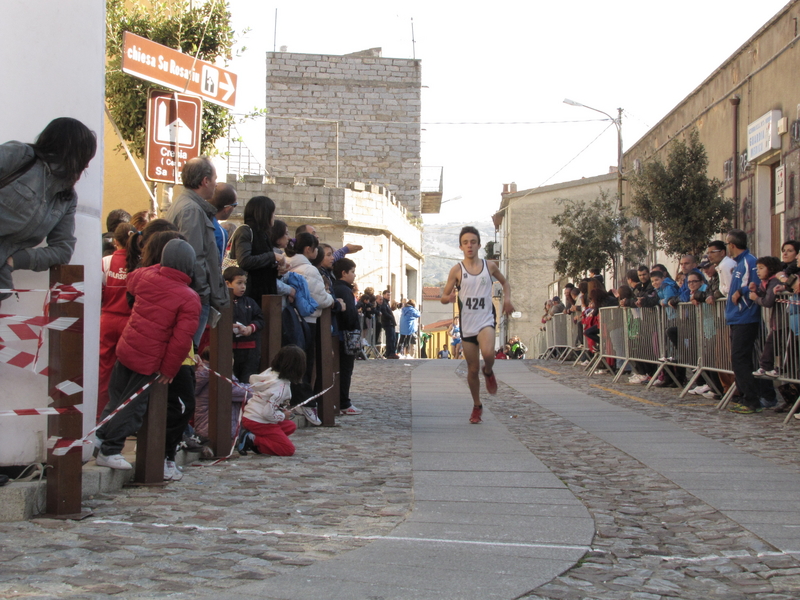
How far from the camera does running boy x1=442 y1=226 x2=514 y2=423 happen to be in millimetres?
8797

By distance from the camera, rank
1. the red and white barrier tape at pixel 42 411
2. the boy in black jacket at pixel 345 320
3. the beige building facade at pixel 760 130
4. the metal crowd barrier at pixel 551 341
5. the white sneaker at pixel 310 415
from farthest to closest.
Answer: the metal crowd barrier at pixel 551 341 < the beige building facade at pixel 760 130 < the boy in black jacket at pixel 345 320 < the white sneaker at pixel 310 415 < the red and white barrier tape at pixel 42 411

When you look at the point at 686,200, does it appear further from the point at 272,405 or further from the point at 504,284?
the point at 272,405

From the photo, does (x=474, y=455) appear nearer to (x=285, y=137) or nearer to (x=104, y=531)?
(x=104, y=531)

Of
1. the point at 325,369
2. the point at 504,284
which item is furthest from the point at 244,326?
the point at 504,284

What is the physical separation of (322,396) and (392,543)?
14.8 ft

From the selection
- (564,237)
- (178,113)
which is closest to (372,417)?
(178,113)

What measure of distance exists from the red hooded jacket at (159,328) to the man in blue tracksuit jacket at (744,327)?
260 inches

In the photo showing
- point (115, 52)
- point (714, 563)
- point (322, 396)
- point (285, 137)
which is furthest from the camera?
point (285, 137)

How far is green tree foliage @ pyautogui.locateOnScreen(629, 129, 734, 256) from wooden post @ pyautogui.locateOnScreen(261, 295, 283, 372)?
1156 cm

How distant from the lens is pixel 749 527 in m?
4.44

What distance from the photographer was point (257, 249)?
762cm

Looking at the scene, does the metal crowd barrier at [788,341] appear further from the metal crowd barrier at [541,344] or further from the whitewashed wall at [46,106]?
→ the metal crowd barrier at [541,344]

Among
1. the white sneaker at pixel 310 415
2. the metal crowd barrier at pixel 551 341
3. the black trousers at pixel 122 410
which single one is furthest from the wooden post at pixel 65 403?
the metal crowd barrier at pixel 551 341

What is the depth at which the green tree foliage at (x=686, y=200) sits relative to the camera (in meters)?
17.1
